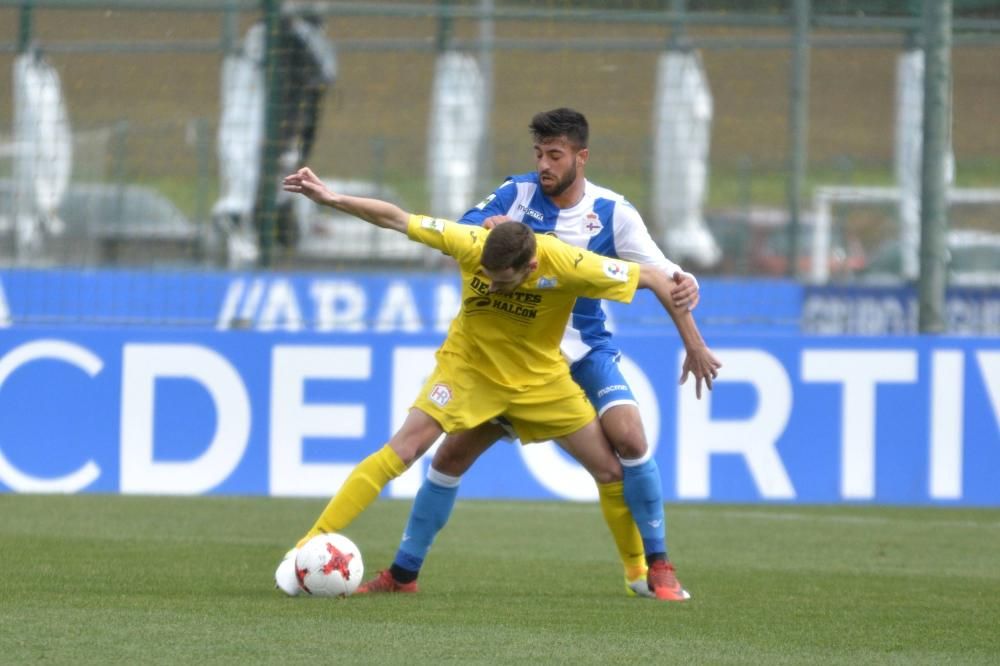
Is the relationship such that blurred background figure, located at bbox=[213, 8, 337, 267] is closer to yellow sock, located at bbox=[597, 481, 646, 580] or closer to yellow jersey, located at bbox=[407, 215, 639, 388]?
yellow jersey, located at bbox=[407, 215, 639, 388]

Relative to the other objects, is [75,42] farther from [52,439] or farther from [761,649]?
[761,649]

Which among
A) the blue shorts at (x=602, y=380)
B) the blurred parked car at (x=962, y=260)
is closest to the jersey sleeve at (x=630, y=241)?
the blue shorts at (x=602, y=380)

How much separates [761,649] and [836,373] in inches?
204

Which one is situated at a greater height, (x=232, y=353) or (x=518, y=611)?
(x=232, y=353)

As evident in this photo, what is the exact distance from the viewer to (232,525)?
9352 mm

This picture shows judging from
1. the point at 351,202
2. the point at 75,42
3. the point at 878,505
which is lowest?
the point at 878,505

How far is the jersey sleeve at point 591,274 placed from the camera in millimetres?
6785

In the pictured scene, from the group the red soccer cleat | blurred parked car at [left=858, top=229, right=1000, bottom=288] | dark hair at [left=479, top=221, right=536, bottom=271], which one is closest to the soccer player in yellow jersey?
dark hair at [left=479, top=221, right=536, bottom=271]

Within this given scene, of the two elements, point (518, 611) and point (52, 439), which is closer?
point (518, 611)

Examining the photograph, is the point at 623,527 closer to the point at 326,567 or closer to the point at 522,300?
the point at 522,300

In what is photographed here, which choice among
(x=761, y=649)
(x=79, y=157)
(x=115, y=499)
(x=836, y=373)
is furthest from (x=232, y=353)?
(x=79, y=157)

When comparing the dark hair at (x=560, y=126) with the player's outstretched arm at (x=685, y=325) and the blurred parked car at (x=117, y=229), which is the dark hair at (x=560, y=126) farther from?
the blurred parked car at (x=117, y=229)

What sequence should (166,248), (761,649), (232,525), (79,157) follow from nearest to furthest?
1. (761,649)
2. (232,525)
3. (166,248)
4. (79,157)

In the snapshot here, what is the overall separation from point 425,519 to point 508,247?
4.26ft
